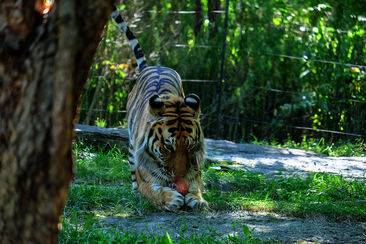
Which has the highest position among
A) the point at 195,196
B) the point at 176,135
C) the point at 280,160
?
the point at 176,135

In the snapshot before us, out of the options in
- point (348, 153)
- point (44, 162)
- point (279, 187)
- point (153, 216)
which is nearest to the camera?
point (44, 162)

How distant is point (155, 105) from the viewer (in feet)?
15.4

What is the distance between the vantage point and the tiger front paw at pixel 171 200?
455cm

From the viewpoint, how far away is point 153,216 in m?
4.41

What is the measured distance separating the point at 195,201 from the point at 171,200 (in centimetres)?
21

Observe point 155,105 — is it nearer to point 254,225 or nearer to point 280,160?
point 254,225

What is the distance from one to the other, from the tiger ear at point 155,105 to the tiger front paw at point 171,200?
717 millimetres

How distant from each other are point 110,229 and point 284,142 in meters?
6.58

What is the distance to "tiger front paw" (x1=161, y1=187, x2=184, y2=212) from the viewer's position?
4.55m

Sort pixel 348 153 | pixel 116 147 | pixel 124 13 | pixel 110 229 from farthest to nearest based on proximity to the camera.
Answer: pixel 124 13 → pixel 348 153 → pixel 116 147 → pixel 110 229

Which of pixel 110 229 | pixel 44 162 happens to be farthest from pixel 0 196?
pixel 110 229

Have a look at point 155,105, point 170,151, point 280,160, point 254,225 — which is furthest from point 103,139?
point 254,225

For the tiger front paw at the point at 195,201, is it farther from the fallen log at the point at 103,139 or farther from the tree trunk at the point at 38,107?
the fallen log at the point at 103,139

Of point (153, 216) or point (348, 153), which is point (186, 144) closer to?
point (153, 216)
